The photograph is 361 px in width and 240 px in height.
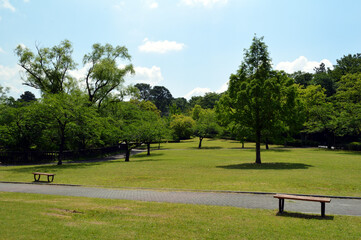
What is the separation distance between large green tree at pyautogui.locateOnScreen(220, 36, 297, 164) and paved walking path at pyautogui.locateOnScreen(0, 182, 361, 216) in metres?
15.1

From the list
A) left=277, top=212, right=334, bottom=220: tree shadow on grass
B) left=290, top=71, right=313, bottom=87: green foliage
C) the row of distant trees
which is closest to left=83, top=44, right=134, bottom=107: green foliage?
the row of distant trees

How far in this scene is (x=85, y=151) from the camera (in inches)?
1550

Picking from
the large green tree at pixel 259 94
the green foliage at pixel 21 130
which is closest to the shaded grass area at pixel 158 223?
the large green tree at pixel 259 94

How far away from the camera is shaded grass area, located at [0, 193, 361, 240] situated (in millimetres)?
6945

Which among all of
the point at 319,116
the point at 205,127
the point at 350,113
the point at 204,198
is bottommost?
the point at 204,198

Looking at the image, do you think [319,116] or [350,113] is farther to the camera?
[319,116]

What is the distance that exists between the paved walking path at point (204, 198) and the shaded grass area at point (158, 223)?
3.21ft

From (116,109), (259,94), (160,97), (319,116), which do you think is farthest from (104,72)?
(160,97)

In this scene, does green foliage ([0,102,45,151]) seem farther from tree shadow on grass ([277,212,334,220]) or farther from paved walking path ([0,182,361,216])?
tree shadow on grass ([277,212,334,220])

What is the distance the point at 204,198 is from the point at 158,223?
14.6ft

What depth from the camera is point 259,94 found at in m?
26.2

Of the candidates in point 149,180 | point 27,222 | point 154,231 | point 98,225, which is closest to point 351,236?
point 154,231

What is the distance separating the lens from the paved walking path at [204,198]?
34.0 feet

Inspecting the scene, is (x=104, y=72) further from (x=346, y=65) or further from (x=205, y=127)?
(x=346, y=65)
